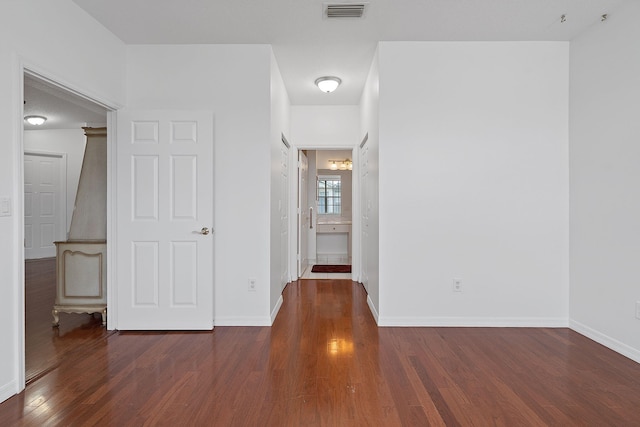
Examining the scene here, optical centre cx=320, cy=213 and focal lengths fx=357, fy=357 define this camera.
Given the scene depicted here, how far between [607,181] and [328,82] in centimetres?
297

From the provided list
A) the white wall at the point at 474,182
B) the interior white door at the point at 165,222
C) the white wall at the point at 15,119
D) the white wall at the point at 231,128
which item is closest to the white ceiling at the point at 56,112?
the white wall at the point at 231,128

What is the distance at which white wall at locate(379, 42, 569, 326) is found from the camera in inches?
136

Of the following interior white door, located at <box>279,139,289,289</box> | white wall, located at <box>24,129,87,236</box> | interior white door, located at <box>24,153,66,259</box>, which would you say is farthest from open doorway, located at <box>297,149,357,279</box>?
interior white door, located at <box>24,153,66,259</box>

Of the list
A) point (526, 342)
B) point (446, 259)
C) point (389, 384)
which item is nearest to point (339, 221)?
point (446, 259)

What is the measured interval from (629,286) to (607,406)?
3.90 feet

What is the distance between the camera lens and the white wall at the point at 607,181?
2752 millimetres

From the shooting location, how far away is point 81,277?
3.57 m

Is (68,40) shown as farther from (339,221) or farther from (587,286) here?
(339,221)

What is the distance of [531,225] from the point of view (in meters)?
3.45

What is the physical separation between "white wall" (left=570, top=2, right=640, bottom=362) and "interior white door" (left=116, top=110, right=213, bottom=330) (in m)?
3.41

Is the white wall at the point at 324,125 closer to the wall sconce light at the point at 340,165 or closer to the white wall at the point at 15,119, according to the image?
the wall sconce light at the point at 340,165

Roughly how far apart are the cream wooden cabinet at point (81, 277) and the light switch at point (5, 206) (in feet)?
4.79

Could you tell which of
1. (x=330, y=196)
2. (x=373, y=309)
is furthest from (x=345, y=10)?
(x=330, y=196)

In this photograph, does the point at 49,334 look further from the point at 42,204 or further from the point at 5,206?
the point at 42,204
